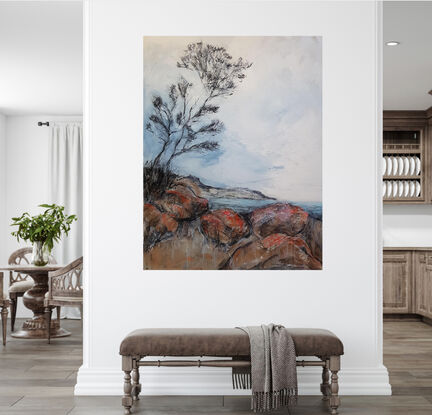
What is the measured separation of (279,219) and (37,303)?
12.1 ft

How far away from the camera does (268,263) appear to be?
4336 millimetres

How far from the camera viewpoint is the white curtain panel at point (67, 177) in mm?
8469

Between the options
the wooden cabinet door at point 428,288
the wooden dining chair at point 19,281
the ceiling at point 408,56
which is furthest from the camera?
the wooden cabinet door at point 428,288

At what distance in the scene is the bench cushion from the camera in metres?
3.77

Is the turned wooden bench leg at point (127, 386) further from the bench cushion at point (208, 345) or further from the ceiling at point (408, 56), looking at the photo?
the ceiling at point (408, 56)

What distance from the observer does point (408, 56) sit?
232 inches

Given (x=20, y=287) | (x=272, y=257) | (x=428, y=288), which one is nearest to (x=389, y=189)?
(x=428, y=288)

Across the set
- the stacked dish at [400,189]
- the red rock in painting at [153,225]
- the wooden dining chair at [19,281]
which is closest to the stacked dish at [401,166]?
the stacked dish at [400,189]

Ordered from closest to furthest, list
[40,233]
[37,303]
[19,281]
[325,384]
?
[325,384] → [40,233] → [37,303] → [19,281]

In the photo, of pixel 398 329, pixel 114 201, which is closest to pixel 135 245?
pixel 114 201

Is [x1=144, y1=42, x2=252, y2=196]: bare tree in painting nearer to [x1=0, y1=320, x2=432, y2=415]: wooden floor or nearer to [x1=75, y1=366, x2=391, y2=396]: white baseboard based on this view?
[x1=75, y1=366, x2=391, y2=396]: white baseboard

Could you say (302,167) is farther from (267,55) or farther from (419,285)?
(419,285)

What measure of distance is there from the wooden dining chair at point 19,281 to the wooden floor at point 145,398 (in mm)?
1300

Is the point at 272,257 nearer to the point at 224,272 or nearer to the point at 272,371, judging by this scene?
the point at 224,272
